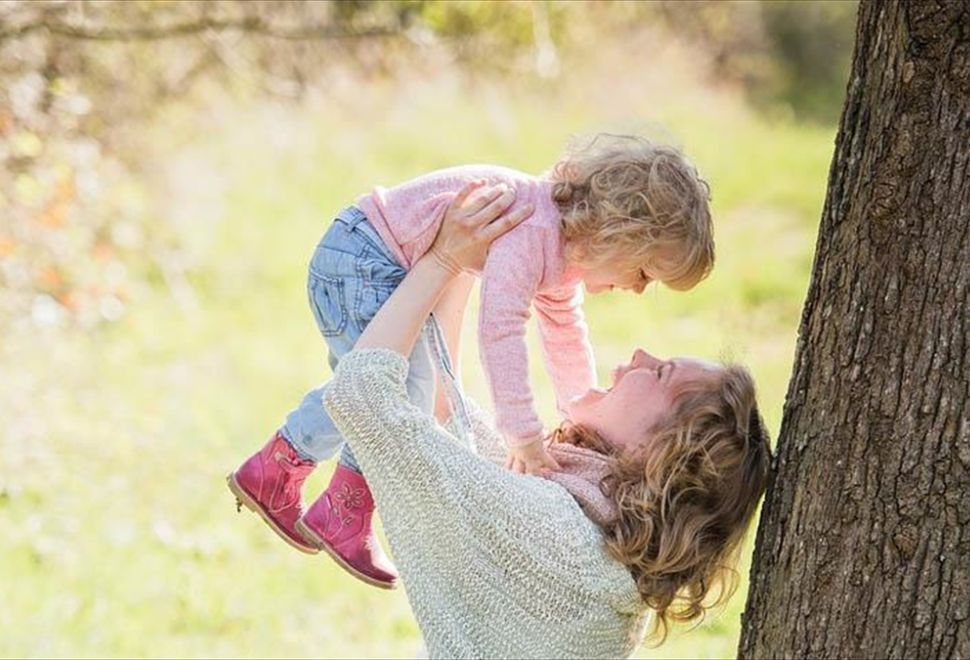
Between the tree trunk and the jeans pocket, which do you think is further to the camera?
the jeans pocket

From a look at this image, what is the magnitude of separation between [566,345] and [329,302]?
1.73 feet

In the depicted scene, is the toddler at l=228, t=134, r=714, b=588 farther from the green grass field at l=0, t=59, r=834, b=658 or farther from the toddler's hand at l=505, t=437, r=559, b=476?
the green grass field at l=0, t=59, r=834, b=658

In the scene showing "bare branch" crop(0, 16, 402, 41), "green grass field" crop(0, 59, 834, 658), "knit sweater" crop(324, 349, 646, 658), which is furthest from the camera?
"bare branch" crop(0, 16, 402, 41)

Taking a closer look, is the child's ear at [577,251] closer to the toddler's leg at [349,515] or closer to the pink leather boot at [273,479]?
the toddler's leg at [349,515]

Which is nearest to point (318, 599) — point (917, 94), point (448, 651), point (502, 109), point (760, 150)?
point (448, 651)

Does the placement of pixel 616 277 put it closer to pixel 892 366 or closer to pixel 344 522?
pixel 892 366

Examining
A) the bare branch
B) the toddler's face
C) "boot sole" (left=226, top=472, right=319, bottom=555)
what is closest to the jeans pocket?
"boot sole" (left=226, top=472, right=319, bottom=555)

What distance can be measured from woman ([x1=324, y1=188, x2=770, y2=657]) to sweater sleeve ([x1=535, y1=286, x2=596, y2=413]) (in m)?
0.30

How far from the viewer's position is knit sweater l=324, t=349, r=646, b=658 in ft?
9.30

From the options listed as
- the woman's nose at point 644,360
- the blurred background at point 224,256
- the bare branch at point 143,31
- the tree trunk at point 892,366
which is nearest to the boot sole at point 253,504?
the woman's nose at point 644,360

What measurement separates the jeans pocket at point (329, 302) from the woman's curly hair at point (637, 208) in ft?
1.62

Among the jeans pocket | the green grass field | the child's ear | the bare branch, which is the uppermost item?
the child's ear

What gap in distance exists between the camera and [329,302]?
319 centimetres

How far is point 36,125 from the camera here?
726 cm
